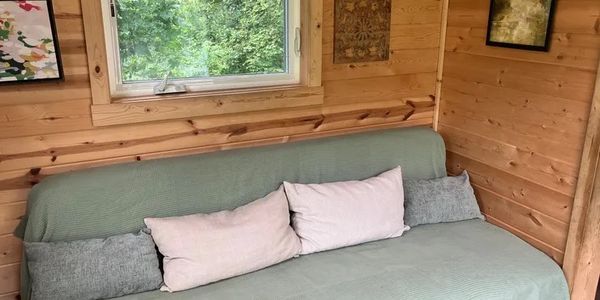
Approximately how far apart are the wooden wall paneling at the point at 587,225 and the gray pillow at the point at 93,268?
67.0 inches

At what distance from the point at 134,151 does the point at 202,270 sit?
2.09 ft

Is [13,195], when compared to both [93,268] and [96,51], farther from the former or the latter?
[96,51]

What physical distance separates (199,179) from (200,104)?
341mm

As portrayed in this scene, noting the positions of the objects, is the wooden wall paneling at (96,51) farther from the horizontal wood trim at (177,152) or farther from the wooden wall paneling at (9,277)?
the wooden wall paneling at (9,277)

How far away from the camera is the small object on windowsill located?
217 cm

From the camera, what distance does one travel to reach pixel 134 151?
215 cm

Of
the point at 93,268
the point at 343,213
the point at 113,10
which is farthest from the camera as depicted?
the point at 343,213

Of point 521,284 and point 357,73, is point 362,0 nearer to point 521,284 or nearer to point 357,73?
point 357,73

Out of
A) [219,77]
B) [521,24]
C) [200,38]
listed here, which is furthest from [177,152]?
[521,24]

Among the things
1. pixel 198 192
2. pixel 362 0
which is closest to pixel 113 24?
pixel 198 192

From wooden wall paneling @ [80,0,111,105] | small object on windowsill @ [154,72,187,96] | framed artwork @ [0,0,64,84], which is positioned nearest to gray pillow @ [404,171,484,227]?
small object on windowsill @ [154,72,187,96]

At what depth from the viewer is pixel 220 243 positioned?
1893 mm

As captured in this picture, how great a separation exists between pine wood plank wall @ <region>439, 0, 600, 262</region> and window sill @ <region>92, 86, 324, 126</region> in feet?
2.60

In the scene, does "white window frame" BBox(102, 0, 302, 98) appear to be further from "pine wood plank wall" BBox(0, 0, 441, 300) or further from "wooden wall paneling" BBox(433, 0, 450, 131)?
"wooden wall paneling" BBox(433, 0, 450, 131)
